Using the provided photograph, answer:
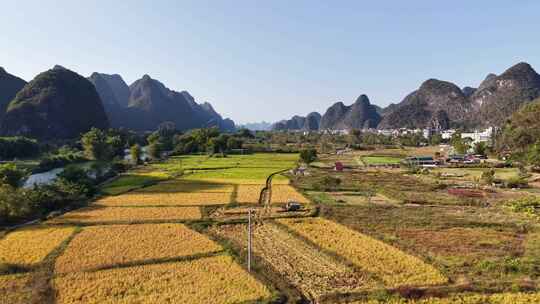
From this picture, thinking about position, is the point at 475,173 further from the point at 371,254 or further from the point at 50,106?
the point at 50,106

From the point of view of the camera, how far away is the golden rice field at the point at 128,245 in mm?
16375

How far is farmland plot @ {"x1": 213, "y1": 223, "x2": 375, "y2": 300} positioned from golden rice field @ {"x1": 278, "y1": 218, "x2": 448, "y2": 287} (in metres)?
0.91

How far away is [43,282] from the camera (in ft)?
46.4

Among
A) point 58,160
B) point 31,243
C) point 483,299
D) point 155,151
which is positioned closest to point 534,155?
point 483,299

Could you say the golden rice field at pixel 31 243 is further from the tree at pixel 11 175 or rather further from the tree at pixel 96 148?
the tree at pixel 96 148

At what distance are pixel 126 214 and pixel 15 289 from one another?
12.2 meters

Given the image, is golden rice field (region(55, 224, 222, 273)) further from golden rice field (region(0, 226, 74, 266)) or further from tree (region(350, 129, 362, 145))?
tree (region(350, 129, 362, 145))

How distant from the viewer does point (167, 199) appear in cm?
3131

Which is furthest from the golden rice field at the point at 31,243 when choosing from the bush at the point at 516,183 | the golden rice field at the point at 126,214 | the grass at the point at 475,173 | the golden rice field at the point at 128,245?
the grass at the point at 475,173

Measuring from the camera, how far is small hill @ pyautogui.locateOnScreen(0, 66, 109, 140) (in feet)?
309

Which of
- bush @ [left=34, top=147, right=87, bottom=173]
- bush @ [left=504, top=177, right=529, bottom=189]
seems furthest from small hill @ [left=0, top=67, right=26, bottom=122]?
bush @ [left=504, top=177, right=529, bottom=189]

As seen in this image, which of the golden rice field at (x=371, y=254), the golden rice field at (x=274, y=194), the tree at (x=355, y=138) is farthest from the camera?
the tree at (x=355, y=138)

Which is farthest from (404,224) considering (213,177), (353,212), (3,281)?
(213,177)

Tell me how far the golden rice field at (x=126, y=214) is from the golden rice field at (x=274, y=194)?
5.77 metres
